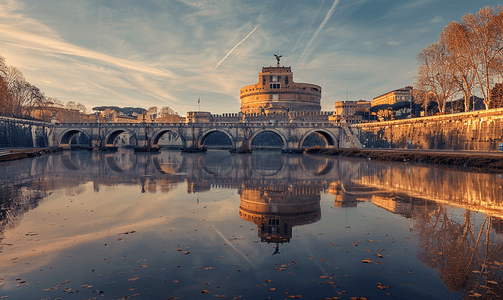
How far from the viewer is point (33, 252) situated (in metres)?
7.09

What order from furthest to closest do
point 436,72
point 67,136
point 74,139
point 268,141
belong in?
point 268,141 → point 74,139 → point 67,136 → point 436,72

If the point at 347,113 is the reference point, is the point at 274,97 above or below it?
above

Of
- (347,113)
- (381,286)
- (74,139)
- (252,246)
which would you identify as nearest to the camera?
(381,286)

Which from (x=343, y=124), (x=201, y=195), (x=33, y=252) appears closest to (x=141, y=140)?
(x=343, y=124)

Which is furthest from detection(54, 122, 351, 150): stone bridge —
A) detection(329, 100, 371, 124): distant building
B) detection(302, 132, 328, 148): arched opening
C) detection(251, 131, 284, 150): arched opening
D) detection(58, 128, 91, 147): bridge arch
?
detection(251, 131, 284, 150): arched opening

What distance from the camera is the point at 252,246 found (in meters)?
7.61

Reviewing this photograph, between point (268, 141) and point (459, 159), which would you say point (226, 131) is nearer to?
point (268, 141)

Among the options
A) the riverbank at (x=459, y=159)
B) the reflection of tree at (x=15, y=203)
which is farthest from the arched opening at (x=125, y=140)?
the reflection of tree at (x=15, y=203)

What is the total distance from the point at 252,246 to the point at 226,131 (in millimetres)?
56971

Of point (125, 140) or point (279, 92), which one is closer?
point (279, 92)

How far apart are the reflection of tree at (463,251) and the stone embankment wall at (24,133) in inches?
2616

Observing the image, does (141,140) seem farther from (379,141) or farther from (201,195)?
(201,195)

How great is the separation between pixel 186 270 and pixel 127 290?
1243 millimetres

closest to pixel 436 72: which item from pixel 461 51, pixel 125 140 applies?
pixel 461 51
